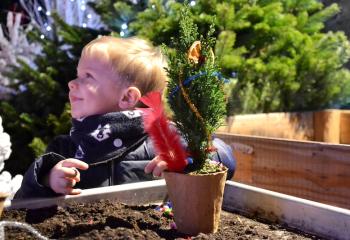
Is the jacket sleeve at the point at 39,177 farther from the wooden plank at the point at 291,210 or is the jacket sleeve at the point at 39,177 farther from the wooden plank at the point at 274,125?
the wooden plank at the point at 274,125

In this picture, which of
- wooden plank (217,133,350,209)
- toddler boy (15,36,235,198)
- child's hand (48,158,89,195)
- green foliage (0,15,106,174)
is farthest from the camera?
green foliage (0,15,106,174)

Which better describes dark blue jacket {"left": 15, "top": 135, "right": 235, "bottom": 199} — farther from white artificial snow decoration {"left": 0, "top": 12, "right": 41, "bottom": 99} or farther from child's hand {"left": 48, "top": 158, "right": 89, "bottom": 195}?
white artificial snow decoration {"left": 0, "top": 12, "right": 41, "bottom": 99}

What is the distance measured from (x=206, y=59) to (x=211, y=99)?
0.09 meters

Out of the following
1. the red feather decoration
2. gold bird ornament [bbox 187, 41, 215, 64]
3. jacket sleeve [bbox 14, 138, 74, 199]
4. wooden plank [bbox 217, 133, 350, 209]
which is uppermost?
gold bird ornament [bbox 187, 41, 215, 64]

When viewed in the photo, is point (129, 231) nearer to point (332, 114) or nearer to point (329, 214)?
point (329, 214)

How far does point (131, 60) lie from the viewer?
1925 mm

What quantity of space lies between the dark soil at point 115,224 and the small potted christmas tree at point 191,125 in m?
0.07

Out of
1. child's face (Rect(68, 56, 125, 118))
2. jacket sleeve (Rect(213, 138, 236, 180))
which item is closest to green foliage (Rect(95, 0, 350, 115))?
child's face (Rect(68, 56, 125, 118))

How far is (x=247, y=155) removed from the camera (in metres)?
2.94

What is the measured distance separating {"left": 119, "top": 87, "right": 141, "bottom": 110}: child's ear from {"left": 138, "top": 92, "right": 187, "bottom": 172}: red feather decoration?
0.76m

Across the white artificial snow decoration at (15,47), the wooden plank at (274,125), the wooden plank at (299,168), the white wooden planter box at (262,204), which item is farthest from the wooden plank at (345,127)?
the white artificial snow decoration at (15,47)

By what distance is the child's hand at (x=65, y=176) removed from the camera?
142 centimetres

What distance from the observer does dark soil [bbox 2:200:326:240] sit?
113 cm

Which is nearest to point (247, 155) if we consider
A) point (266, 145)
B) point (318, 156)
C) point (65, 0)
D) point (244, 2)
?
point (266, 145)
